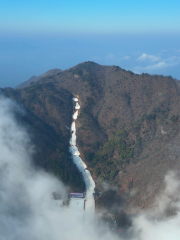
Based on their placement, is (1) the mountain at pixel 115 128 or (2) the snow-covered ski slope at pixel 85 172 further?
(2) the snow-covered ski slope at pixel 85 172

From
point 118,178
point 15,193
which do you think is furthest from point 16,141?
point 118,178

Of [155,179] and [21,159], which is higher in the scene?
[21,159]

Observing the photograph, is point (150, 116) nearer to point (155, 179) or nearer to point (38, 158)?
point (155, 179)

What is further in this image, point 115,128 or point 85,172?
point 115,128

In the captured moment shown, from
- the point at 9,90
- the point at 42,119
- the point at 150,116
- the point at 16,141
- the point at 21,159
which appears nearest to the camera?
the point at 21,159

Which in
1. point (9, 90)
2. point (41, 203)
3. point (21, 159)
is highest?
point (9, 90)

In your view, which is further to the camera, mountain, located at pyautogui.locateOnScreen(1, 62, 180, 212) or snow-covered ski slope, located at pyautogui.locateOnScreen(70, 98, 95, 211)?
snow-covered ski slope, located at pyautogui.locateOnScreen(70, 98, 95, 211)

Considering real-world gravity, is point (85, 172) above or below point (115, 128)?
below

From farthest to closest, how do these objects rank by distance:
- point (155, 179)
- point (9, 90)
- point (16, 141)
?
point (9, 90) → point (16, 141) → point (155, 179)
